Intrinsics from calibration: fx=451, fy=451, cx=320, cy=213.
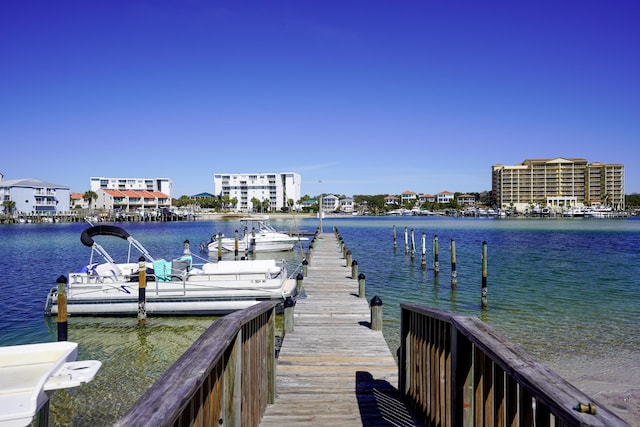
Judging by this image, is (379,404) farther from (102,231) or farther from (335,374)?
(102,231)

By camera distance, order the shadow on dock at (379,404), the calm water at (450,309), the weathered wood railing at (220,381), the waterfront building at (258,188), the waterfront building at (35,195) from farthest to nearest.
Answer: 1. the waterfront building at (258,188)
2. the waterfront building at (35,195)
3. the calm water at (450,309)
4. the shadow on dock at (379,404)
5. the weathered wood railing at (220,381)

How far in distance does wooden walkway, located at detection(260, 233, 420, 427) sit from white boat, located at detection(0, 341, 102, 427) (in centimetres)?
240

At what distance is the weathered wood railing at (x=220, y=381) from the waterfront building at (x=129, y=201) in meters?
153

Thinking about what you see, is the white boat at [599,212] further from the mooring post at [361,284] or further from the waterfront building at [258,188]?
the mooring post at [361,284]

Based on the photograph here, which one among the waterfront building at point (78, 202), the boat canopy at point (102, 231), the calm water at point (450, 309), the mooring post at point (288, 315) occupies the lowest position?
the calm water at point (450, 309)

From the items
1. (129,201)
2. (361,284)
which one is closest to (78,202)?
(129,201)

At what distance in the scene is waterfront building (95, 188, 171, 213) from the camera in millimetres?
146750

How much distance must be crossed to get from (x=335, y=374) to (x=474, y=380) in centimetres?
430

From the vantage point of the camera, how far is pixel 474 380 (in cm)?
374

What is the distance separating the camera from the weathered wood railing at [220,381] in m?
2.14

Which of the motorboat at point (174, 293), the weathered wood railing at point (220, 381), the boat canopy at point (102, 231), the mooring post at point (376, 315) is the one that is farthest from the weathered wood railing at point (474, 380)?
the boat canopy at point (102, 231)

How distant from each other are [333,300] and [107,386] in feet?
22.5

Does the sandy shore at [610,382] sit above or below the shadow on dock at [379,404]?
below

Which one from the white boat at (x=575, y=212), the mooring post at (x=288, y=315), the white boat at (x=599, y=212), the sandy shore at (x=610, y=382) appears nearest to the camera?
the sandy shore at (x=610, y=382)
